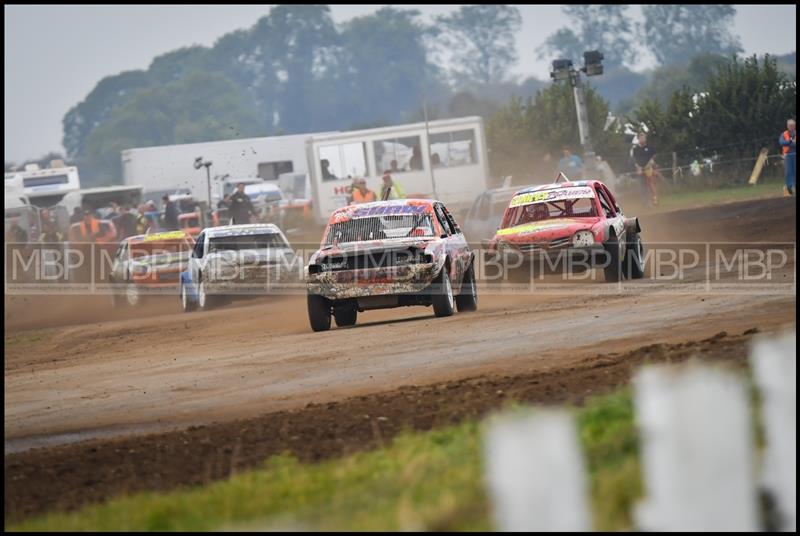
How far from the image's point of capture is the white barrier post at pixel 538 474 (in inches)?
161

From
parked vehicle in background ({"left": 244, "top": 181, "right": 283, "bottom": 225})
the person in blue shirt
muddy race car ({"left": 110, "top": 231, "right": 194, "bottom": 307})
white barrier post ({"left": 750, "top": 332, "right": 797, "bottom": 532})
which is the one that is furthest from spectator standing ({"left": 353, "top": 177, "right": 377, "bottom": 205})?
white barrier post ({"left": 750, "top": 332, "right": 797, "bottom": 532})

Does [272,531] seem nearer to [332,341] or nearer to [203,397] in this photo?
[203,397]

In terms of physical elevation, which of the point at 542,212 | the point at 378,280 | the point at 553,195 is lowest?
the point at 378,280

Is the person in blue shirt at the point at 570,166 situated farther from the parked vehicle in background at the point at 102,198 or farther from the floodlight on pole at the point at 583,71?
the parked vehicle in background at the point at 102,198

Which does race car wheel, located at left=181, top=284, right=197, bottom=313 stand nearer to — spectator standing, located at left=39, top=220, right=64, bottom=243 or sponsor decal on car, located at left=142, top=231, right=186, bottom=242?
sponsor decal on car, located at left=142, top=231, right=186, bottom=242

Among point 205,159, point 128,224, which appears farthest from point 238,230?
point 205,159

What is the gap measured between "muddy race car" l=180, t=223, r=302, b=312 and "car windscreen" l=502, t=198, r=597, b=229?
184 inches

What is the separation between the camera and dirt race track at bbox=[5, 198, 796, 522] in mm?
9062

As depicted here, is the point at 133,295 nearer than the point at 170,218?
Yes

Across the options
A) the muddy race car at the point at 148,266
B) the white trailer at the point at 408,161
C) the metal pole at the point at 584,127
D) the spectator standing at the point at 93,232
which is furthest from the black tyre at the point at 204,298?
the white trailer at the point at 408,161

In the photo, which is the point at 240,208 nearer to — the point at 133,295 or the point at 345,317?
the point at 133,295

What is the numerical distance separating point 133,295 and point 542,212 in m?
9.47

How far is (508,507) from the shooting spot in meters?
4.27

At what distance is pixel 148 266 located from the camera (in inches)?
1054
